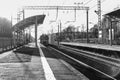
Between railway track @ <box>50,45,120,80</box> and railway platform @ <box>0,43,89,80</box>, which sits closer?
railway platform @ <box>0,43,89,80</box>

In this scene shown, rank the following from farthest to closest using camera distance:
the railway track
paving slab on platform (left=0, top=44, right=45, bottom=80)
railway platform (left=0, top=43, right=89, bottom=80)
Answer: the railway track
railway platform (left=0, top=43, right=89, bottom=80)
paving slab on platform (left=0, top=44, right=45, bottom=80)

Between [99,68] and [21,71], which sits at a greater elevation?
[21,71]

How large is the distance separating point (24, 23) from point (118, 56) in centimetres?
3423

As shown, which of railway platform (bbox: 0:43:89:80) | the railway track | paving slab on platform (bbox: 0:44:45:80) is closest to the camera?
paving slab on platform (bbox: 0:44:45:80)

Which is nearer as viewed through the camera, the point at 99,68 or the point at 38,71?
the point at 38,71

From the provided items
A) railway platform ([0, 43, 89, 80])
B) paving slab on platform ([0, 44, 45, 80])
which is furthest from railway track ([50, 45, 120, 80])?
paving slab on platform ([0, 44, 45, 80])

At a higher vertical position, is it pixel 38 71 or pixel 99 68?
pixel 38 71

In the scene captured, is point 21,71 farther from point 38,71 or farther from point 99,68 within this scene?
point 99,68

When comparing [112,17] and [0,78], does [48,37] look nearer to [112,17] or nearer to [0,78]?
[112,17]

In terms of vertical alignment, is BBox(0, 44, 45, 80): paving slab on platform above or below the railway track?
above

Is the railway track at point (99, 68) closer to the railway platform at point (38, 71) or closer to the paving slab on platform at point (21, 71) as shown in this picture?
the railway platform at point (38, 71)

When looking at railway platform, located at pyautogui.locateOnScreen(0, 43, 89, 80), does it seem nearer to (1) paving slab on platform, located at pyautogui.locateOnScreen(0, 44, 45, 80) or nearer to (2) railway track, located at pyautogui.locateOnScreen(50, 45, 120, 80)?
(1) paving slab on platform, located at pyautogui.locateOnScreen(0, 44, 45, 80)

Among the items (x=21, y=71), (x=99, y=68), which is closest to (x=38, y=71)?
(x=21, y=71)

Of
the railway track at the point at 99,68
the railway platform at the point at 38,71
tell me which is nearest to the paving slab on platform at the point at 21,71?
the railway platform at the point at 38,71
